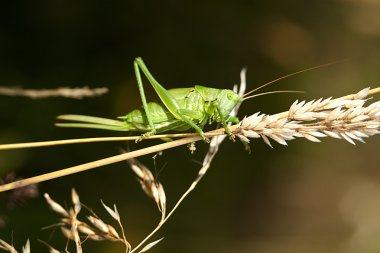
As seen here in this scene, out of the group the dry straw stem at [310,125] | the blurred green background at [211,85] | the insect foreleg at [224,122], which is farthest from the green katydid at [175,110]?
the blurred green background at [211,85]

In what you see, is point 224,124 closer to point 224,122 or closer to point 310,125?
point 224,122

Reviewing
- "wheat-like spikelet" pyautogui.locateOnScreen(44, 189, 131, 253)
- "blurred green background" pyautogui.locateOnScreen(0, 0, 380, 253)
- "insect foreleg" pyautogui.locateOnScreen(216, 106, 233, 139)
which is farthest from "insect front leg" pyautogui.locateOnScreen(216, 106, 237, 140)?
"blurred green background" pyautogui.locateOnScreen(0, 0, 380, 253)

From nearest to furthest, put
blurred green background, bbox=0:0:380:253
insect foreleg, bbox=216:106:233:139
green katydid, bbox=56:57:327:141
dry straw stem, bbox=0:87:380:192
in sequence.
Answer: dry straw stem, bbox=0:87:380:192
insect foreleg, bbox=216:106:233:139
green katydid, bbox=56:57:327:141
blurred green background, bbox=0:0:380:253

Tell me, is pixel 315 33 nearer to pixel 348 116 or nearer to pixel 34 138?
pixel 34 138

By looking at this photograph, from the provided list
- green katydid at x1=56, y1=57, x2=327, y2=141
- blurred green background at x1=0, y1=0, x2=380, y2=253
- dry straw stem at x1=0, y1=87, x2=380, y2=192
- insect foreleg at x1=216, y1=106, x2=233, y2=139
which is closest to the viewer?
dry straw stem at x1=0, y1=87, x2=380, y2=192

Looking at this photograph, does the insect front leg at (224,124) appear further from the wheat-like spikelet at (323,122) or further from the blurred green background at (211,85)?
the blurred green background at (211,85)

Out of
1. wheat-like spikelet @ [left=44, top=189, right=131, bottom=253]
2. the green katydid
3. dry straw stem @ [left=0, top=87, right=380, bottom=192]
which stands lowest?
wheat-like spikelet @ [left=44, top=189, right=131, bottom=253]

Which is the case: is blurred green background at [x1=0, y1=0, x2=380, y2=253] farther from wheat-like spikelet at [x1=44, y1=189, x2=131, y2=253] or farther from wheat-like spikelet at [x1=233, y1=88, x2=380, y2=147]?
wheat-like spikelet at [x1=233, y1=88, x2=380, y2=147]

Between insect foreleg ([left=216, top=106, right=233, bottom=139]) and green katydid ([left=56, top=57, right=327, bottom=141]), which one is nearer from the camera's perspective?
insect foreleg ([left=216, top=106, right=233, bottom=139])

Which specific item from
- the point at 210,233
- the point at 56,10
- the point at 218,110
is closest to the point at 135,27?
the point at 56,10
